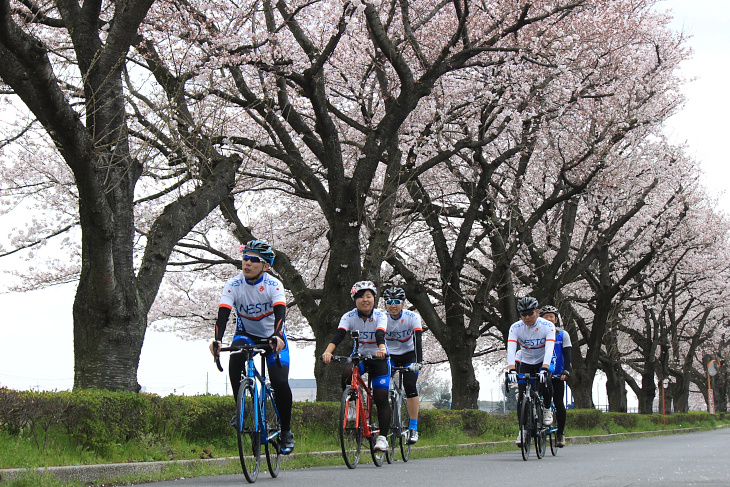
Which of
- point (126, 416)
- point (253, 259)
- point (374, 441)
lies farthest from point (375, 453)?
point (253, 259)

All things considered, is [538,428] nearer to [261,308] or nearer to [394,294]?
[394,294]

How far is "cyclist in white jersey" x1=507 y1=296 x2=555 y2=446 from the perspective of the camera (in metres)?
10.6

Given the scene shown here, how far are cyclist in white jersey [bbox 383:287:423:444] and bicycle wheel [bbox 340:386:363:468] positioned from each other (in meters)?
1.20

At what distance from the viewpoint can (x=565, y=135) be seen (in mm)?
21625

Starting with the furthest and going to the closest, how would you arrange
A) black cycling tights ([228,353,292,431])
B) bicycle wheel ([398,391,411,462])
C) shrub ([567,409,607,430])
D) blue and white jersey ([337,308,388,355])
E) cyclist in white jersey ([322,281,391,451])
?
1. shrub ([567,409,607,430])
2. bicycle wheel ([398,391,411,462])
3. blue and white jersey ([337,308,388,355])
4. cyclist in white jersey ([322,281,391,451])
5. black cycling tights ([228,353,292,431])

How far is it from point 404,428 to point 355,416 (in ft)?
5.07

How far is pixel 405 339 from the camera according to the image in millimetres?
9742

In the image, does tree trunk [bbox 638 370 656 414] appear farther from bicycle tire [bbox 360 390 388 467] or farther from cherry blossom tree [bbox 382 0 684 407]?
bicycle tire [bbox 360 390 388 467]

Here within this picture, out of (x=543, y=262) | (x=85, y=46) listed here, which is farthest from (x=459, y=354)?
(x=85, y=46)

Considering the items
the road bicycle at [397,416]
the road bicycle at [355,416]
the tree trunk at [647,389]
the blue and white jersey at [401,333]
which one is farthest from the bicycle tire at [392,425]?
the tree trunk at [647,389]

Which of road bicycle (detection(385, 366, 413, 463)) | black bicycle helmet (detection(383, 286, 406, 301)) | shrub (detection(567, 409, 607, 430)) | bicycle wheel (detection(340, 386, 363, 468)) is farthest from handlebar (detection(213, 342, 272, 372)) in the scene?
→ shrub (detection(567, 409, 607, 430))

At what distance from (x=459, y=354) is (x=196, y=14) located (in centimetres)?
1028

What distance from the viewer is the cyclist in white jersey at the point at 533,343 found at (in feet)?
34.8

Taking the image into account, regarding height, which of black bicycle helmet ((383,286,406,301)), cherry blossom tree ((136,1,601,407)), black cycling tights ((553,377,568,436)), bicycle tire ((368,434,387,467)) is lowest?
bicycle tire ((368,434,387,467))
